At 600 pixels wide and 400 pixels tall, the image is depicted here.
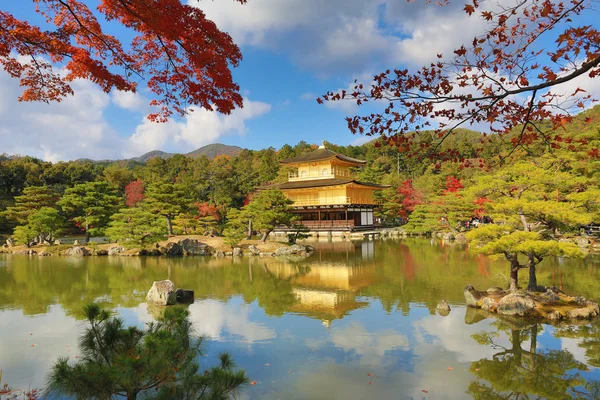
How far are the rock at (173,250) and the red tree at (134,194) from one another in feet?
47.2

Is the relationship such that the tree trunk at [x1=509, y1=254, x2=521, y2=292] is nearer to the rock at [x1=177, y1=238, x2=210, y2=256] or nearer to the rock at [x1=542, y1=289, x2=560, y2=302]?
the rock at [x1=542, y1=289, x2=560, y2=302]

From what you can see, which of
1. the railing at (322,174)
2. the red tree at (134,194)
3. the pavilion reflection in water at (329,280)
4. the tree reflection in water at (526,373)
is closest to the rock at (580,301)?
the tree reflection in water at (526,373)

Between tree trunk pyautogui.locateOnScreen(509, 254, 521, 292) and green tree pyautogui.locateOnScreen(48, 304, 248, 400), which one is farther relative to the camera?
tree trunk pyautogui.locateOnScreen(509, 254, 521, 292)

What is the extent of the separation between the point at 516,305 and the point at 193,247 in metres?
12.6

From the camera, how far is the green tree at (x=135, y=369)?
229 centimetres

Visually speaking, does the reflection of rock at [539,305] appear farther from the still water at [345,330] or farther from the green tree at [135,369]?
the green tree at [135,369]

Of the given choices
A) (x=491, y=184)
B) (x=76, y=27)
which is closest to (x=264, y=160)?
(x=491, y=184)

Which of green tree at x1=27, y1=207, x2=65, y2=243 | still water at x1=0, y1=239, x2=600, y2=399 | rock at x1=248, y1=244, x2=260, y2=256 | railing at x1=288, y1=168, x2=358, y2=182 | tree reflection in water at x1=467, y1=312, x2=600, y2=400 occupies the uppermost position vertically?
railing at x1=288, y1=168, x2=358, y2=182

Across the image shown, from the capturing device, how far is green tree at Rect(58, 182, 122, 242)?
1842 centimetres

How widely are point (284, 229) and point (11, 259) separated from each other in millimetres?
14065

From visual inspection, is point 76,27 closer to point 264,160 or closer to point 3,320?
point 3,320

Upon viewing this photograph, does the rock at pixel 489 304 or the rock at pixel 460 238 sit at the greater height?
the rock at pixel 460 238

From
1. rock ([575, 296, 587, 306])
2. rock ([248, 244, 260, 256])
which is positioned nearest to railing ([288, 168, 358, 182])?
rock ([248, 244, 260, 256])

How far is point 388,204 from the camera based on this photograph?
2858cm
